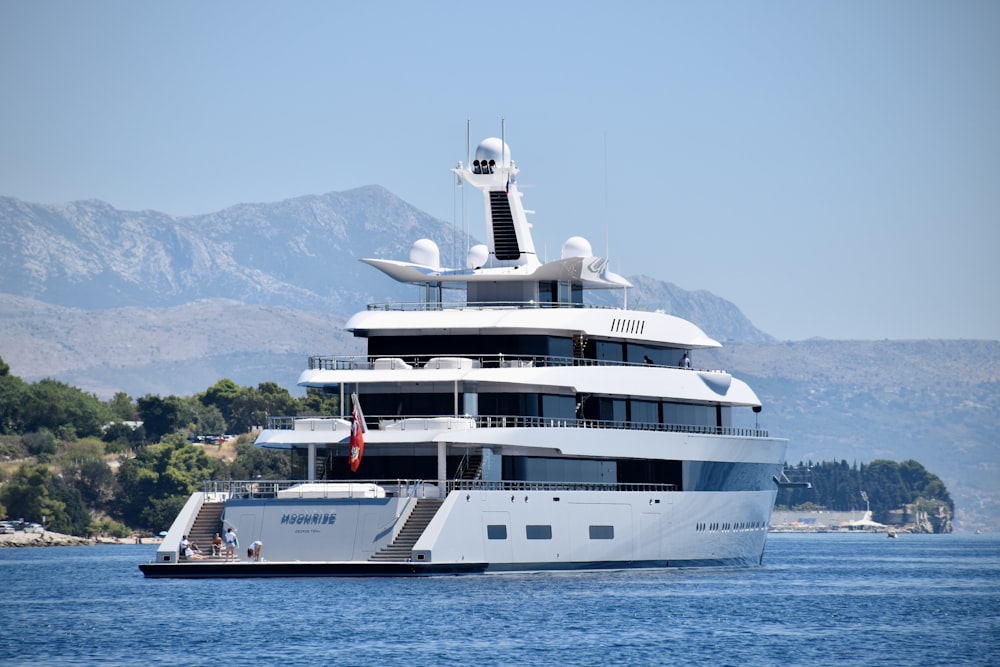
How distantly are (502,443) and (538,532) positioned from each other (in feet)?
8.66

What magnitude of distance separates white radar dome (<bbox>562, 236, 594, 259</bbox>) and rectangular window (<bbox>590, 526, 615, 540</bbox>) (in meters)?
10.9

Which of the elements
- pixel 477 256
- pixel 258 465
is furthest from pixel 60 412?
pixel 477 256

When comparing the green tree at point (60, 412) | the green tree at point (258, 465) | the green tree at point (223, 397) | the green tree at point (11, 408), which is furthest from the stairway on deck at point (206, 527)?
the green tree at point (223, 397)

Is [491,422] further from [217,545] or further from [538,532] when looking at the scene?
[217,545]

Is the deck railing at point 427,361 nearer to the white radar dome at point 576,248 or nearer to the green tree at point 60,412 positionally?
the white radar dome at point 576,248

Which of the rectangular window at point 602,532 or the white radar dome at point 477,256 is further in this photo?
the white radar dome at point 477,256

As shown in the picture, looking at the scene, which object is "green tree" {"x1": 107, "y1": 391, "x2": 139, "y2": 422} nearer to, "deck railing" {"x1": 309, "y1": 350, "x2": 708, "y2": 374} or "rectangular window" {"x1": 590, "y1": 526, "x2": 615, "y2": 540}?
"deck railing" {"x1": 309, "y1": 350, "x2": 708, "y2": 374}

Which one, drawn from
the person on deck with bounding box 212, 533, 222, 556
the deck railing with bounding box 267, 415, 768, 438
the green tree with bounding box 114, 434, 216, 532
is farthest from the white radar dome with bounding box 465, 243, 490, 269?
the green tree with bounding box 114, 434, 216, 532

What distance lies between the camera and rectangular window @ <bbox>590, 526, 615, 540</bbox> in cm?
5259

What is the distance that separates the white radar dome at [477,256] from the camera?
200ft

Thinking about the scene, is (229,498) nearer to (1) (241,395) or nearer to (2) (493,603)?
(2) (493,603)

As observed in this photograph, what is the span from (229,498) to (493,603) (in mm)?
10686

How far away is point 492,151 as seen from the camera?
5847 cm

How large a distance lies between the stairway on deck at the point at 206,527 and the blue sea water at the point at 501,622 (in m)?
1.24
